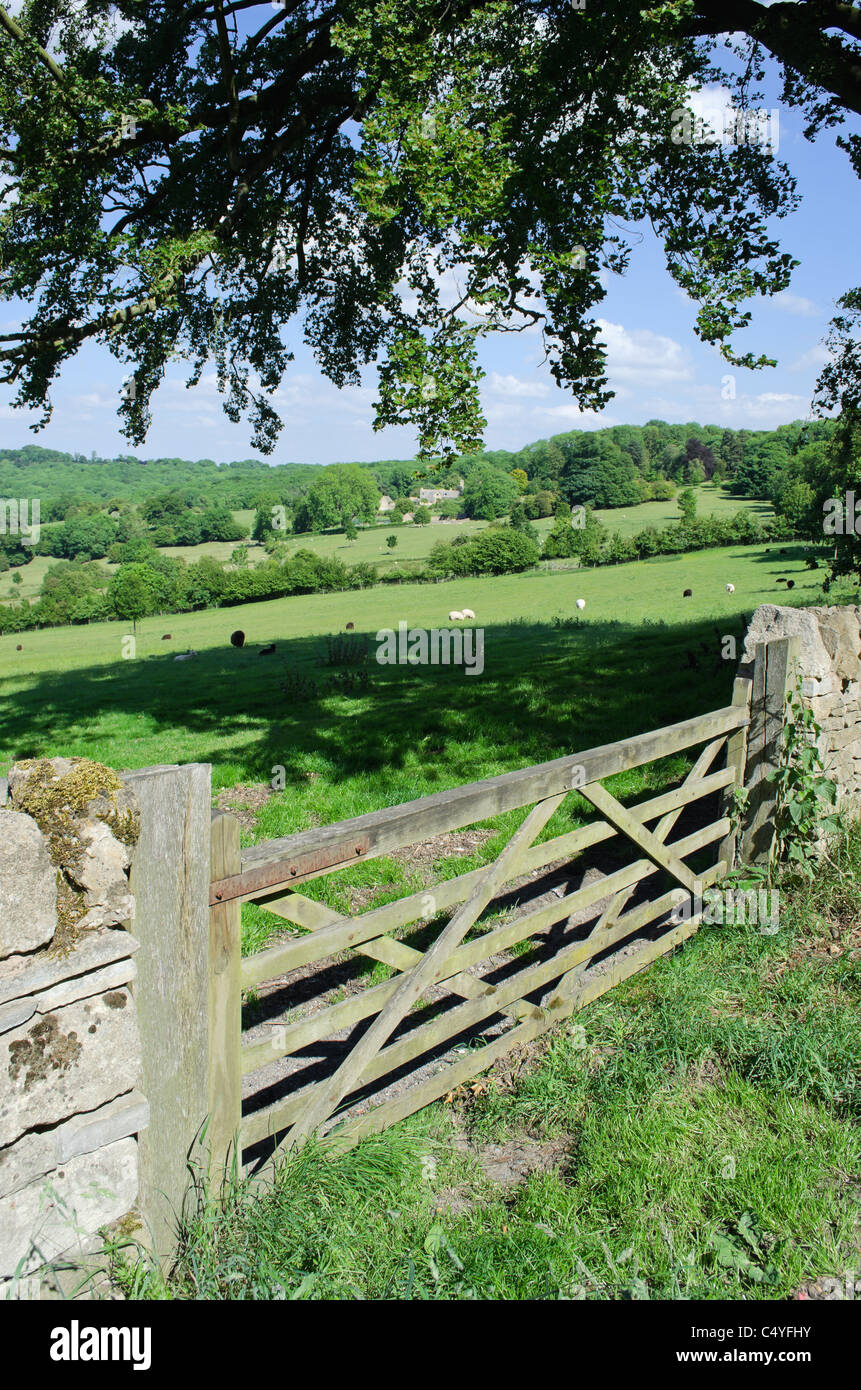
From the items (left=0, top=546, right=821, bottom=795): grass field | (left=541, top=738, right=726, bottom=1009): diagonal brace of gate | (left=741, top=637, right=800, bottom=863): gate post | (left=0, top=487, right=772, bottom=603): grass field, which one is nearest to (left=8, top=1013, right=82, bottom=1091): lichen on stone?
(left=541, top=738, right=726, bottom=1009): diagonal brace of gate

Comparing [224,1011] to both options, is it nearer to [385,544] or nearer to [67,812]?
[67,812]

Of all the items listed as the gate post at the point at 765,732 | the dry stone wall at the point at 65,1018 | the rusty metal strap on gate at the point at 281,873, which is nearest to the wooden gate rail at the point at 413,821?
the rusty metal strap on gate at the point at 281,873

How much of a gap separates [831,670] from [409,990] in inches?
172

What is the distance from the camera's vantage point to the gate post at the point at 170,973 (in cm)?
288

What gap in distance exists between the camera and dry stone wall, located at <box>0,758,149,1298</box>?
100 inches

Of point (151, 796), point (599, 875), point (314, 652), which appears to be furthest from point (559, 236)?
point (314, 652)

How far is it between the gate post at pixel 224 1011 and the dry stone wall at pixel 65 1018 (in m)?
0.29

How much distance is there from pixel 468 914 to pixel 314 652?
22.9 meters

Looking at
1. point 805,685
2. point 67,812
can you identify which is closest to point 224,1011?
point 67,812

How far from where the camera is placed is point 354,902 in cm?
675

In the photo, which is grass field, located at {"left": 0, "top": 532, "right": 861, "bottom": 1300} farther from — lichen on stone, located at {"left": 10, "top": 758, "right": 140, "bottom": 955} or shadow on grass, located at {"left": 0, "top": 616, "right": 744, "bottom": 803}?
lichen on stone, located at {"left": 10, "top": 758, "right": 140, "bottom": 955}
